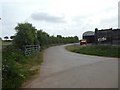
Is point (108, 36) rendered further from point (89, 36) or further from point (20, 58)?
point (20, 58)

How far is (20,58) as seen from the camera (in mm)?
22328

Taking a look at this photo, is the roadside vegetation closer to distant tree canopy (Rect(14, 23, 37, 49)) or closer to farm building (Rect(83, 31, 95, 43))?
distant tree canopy (Rect(14, 23, 37, 49))

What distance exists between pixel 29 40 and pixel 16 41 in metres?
1.89

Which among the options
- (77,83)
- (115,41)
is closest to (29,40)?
(77,83)

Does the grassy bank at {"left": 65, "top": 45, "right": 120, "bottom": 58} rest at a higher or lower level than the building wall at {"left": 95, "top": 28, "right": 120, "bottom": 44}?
lower

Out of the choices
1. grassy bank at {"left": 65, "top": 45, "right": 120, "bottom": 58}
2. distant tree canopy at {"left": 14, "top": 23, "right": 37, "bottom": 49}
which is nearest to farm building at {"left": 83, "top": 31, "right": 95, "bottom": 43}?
grassy bank at {"left": 65, "top": 45, "right": 120, "bottom": 58}

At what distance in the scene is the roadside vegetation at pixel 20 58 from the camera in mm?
12969

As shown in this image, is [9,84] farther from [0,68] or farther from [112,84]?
[112,84]

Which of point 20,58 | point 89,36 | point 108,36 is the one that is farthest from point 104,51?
point 89,36

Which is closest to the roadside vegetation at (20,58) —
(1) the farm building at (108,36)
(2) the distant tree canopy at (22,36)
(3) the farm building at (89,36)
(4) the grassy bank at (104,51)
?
(2) the distant tree canopy at (22,36)

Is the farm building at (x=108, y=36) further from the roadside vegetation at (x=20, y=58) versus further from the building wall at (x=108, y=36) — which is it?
the roadside vegetation at (x=20, y=58)

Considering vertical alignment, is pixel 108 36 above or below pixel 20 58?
above

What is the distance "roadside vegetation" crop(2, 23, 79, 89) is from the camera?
12969 millimetres

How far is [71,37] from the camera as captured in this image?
350 feet
